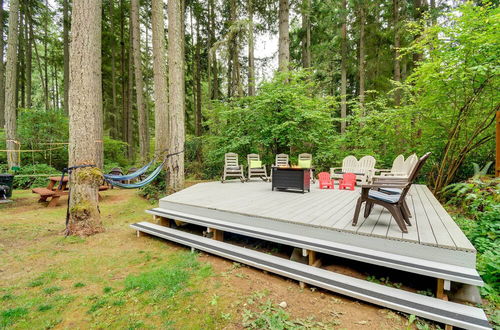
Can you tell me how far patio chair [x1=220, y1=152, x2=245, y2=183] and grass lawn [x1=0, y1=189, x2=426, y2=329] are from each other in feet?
12.5

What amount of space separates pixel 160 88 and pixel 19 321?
687cm

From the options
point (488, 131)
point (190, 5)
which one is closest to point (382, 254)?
point (488, 131)

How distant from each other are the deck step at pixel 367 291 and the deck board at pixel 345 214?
0.48m

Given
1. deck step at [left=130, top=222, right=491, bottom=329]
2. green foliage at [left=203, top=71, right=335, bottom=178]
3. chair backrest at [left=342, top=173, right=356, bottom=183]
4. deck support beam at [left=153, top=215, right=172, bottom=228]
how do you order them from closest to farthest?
1. deck step at [left=130, top=222, right=491, bottom=329]
2. deck support beam at [left=153, top=215, right=172, bottom=228]
3. chair backrest at [left=342, top=173, right=356, bottom=183]
4. green foliage at [left=203, top=71, right=335, bottom=178]

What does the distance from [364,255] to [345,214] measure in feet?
3.40

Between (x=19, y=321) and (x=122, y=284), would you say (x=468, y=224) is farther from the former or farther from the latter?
(x=19, y=321)

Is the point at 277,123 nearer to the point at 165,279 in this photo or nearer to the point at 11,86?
the point at 165,279

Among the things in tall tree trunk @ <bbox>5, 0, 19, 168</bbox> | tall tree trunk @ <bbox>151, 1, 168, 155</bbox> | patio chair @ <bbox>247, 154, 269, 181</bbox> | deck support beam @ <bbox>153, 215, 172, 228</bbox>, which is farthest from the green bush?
patio chair @ <bbox>247, 154, 269, 181</bbox>

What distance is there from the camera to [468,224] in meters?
3.61

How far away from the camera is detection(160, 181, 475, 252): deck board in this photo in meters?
2.43

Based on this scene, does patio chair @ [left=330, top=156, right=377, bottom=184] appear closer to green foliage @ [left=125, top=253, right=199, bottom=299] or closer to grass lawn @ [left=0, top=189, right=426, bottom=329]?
grass lawn @ [left=0, top=189, right=426, bottom=329]

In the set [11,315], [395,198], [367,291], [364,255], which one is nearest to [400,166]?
[395,198]

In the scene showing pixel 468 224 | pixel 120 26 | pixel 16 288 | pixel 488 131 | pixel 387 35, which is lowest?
pixel 16 288

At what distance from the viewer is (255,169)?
7930mm
